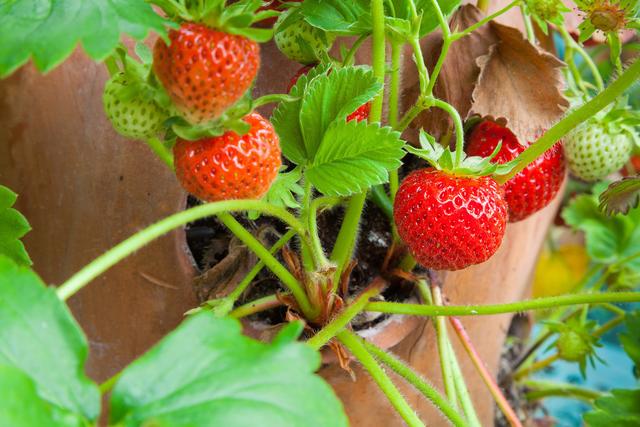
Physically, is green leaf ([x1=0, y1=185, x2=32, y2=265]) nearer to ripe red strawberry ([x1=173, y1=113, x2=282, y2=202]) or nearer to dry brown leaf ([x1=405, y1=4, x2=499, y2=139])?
ripe red strawberry ([x1=173, y1=113, x2=282, y2=202])

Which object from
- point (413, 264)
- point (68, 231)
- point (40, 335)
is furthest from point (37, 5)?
point (413, 264)

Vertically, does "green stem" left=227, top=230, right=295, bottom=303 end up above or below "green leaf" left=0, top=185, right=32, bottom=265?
below

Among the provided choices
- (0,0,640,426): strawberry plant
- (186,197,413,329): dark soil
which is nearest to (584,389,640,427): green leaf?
(0,0,640,426): strawberry plant

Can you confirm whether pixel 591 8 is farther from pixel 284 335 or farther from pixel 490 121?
pixel 284 335

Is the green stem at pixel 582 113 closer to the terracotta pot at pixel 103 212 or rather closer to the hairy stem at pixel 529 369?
the terracotta pot at pixel 103 212

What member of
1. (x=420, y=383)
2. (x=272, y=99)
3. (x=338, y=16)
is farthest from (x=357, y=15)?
(x=420, y=383)

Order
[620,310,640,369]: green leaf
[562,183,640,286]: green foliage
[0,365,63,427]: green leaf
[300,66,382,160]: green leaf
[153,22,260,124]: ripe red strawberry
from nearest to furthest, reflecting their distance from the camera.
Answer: [0,365,63,427]: green leaf, [153,22,260,124]: ripe red strawberry, [300,66,382,160]: green leaf, [620,310,640,369]: green leaf, [562,183,640,286]: green foliage
